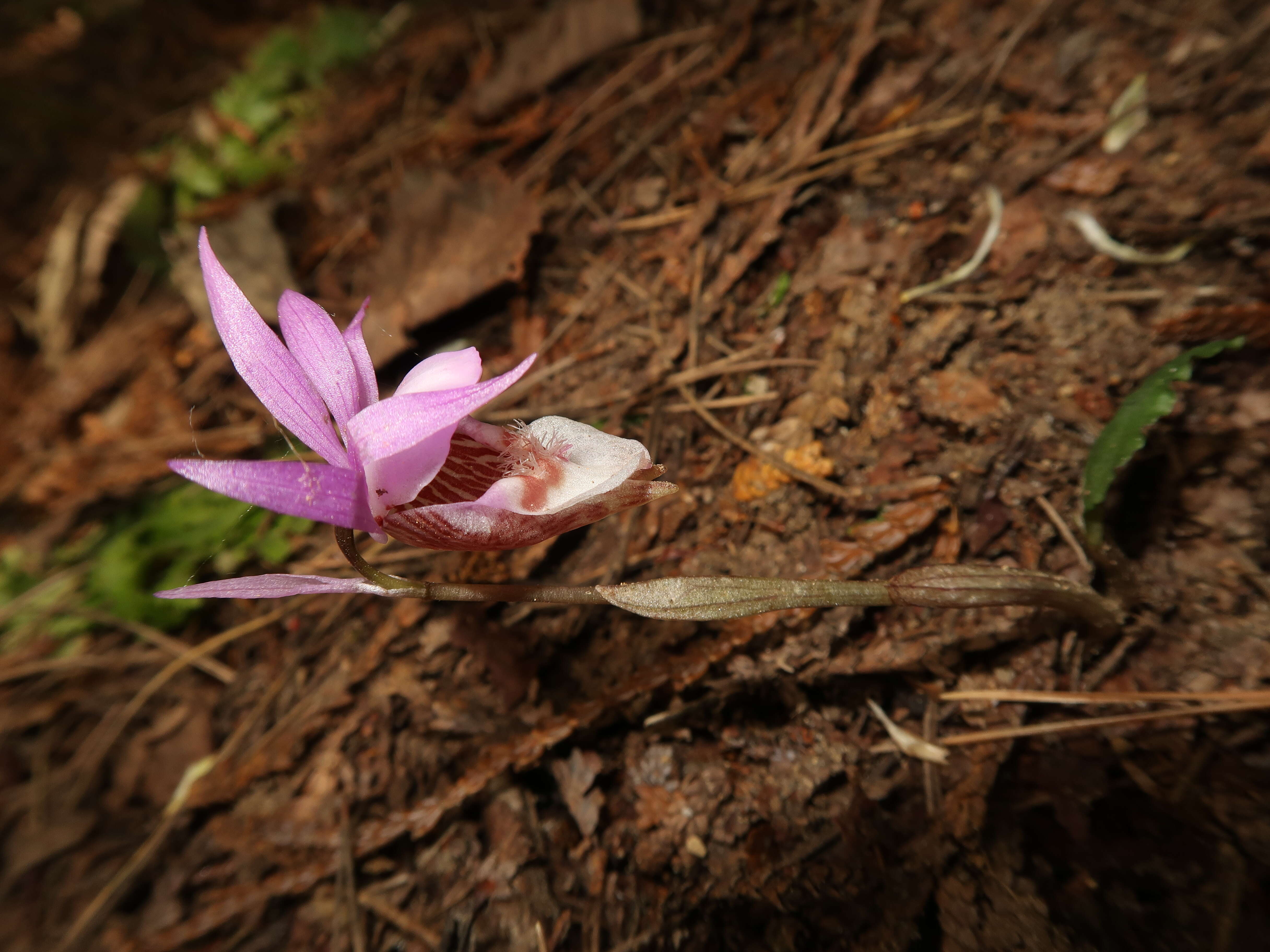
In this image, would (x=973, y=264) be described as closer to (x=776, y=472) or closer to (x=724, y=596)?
(x=776, y=472)

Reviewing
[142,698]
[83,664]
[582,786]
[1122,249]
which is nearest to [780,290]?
[1122,249]

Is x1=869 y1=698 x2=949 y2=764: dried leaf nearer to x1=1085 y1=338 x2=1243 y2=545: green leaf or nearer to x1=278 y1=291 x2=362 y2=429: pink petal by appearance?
x1=1085 y1=338 x2=1243 y2=545: green leaf

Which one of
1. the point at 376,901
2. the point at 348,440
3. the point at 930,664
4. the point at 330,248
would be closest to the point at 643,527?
the point at 930,664

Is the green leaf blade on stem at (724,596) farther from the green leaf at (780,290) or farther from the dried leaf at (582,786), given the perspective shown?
the green leaf at (780,290)

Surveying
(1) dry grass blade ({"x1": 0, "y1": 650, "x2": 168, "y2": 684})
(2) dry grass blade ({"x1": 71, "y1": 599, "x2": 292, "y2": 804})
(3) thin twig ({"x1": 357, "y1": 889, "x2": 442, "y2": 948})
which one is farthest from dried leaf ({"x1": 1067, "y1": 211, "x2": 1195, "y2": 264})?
(1) dry grass blade ({"x1": 0, "y1": 650, "x2": 168, "y2": 684})

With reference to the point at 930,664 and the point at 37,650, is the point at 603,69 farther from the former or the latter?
the point at 37,650

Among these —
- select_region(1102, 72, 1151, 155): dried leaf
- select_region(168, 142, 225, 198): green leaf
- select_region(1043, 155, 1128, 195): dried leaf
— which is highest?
select_region(168, 142, 225, 198): green leaf

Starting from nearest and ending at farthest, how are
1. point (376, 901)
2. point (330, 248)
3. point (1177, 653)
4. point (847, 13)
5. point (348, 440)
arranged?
point (348, 440) < point (1177, 653) < point (376, 901) < point (847, 13) < point (330, 248)

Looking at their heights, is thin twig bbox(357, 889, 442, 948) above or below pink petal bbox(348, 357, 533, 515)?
below
